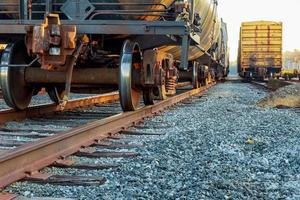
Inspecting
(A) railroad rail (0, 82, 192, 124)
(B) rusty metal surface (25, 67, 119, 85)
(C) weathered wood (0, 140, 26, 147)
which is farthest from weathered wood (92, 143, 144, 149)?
(B) rusty metal surface (25, 67, 119, 85)

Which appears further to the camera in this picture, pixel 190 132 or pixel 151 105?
pixel 151 105

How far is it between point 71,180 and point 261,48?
2742 centimetres

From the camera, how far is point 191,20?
21.2 feet

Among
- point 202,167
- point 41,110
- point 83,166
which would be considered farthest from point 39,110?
point 202,167

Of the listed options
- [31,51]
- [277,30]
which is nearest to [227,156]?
[31,51]

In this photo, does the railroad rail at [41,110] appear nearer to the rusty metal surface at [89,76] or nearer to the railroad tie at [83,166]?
the rusty metal surface at [89,76]

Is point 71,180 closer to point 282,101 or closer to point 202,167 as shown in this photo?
point 202,167

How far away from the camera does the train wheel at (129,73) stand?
19.1 feet

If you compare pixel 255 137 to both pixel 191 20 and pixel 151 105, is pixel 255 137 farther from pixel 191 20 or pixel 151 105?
pixel 151 105

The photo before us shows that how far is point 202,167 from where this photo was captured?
11.9 feet

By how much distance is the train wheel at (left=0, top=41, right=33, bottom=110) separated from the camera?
19.5 feet

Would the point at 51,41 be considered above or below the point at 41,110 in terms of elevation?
above

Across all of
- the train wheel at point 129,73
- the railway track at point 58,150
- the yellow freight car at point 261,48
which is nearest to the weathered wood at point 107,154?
the railway track at point 58,150

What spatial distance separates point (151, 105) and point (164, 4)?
1848 millimetres
